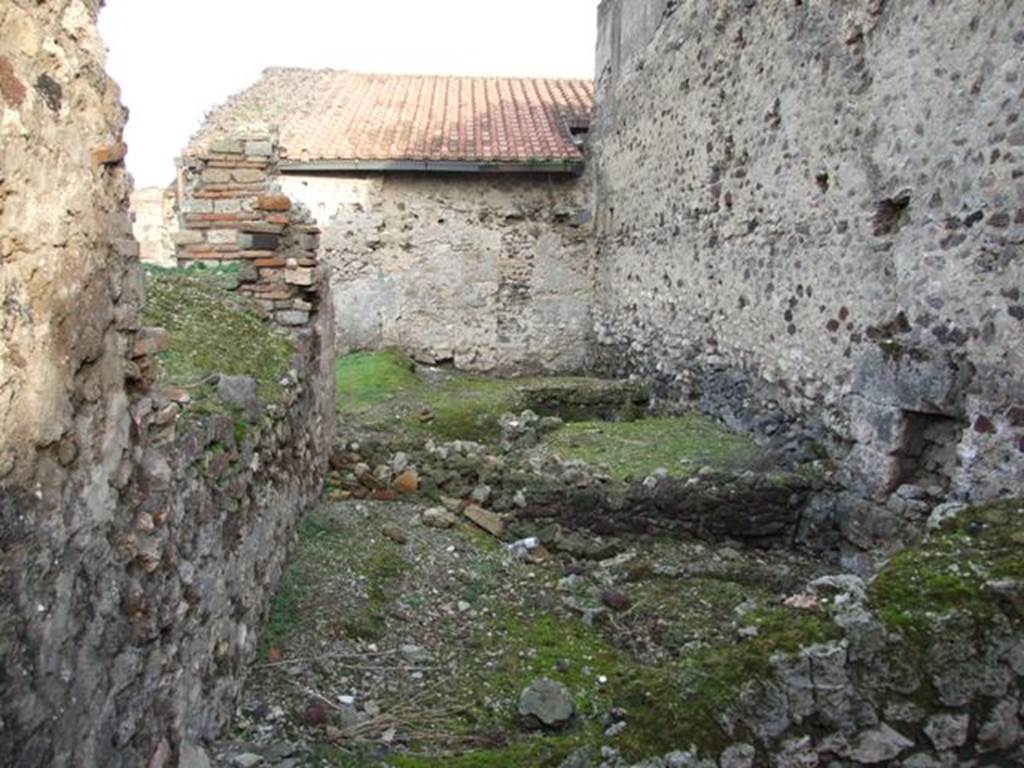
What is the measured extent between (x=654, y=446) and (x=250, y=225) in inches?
148

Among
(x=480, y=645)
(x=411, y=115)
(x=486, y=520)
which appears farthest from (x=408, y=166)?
(x=480, y=645)

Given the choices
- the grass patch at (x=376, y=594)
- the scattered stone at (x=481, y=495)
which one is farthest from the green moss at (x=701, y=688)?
the scattered stone at (x=481, y=495)

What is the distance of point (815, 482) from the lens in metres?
6.26

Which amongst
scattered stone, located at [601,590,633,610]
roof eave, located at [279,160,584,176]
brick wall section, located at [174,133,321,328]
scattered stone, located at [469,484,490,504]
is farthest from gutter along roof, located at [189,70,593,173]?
scattered stone, located at [601,590,633,610]

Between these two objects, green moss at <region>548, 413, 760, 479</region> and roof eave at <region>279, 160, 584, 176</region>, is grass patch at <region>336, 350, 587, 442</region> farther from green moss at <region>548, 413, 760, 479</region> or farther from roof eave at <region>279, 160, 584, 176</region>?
roof eave at <region>279, 160, 584, 176</region>

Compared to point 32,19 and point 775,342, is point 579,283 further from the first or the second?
point 32,19

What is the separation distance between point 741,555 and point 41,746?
4.97 metres

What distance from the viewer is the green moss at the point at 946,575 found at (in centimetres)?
294

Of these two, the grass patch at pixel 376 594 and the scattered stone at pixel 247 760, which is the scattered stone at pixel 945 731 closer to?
the scattered stone at pixel 247 760

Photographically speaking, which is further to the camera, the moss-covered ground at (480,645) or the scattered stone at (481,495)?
the scattered stone at (481,495)

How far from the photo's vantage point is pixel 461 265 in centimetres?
1265

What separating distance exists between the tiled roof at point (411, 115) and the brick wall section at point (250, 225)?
19.0ft

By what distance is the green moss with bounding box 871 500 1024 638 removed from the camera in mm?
2936

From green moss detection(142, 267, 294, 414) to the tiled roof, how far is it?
6.37 metres
